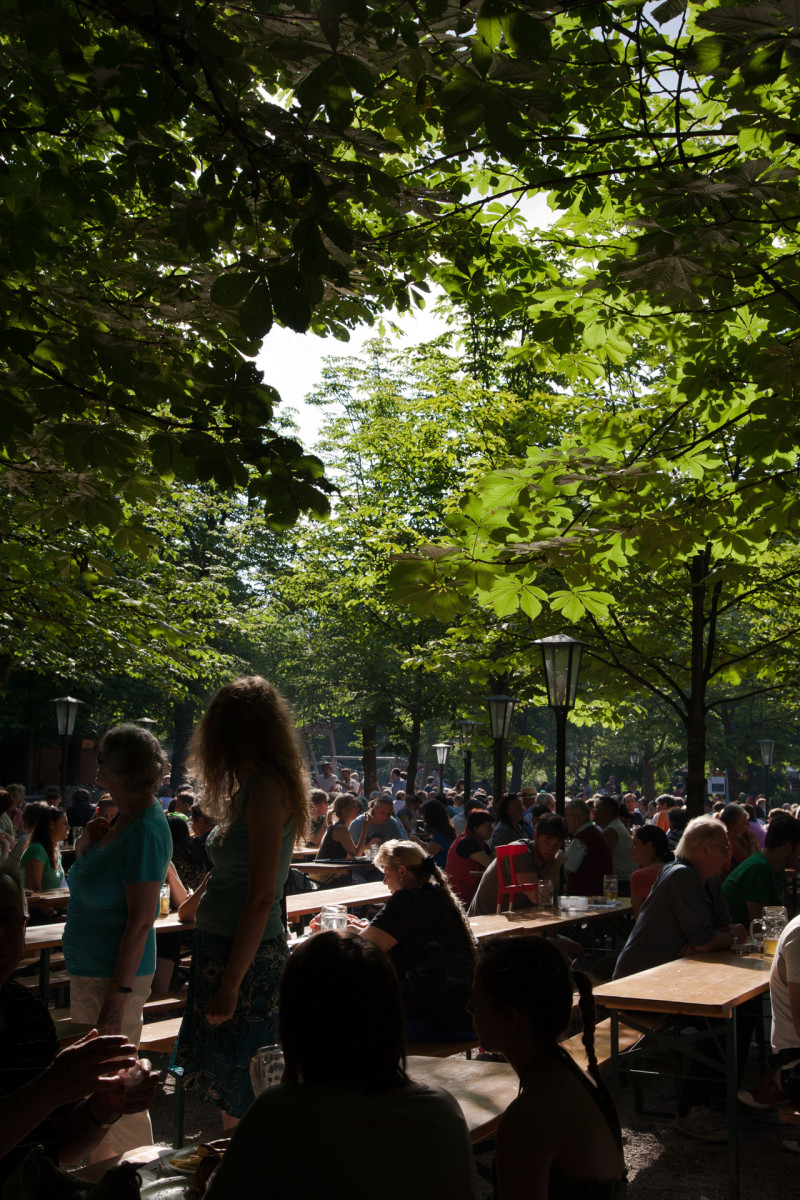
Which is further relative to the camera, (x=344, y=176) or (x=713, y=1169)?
(x=713, y=1169)

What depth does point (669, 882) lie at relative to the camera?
639 cm

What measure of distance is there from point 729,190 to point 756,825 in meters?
12.2

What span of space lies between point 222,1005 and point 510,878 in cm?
539

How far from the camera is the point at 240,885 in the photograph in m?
3.41

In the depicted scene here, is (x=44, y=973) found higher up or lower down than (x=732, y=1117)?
higher up

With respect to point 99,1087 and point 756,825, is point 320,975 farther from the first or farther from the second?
point 756,825

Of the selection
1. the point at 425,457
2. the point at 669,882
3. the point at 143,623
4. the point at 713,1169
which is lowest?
the point at 713,1169

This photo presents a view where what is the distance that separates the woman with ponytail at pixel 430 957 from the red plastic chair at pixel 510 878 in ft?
10.7

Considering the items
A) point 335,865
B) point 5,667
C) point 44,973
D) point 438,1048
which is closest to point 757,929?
point 438,1048

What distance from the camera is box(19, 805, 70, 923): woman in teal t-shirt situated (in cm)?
873

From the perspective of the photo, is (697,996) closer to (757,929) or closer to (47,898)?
(757,929)

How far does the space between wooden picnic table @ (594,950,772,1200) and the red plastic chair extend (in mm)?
2305

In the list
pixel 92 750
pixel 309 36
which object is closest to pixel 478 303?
pixel 309 36

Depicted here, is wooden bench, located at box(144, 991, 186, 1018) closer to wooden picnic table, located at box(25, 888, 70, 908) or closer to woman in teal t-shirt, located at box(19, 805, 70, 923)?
wooden picnic table, located at box(25, 888, 70, 908)
